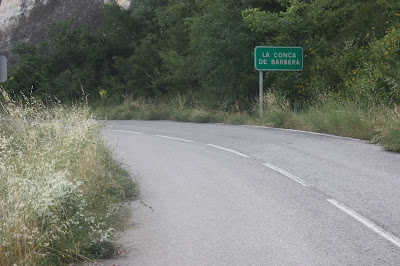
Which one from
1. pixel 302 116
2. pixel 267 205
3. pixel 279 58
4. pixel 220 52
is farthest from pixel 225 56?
pixel 267 205

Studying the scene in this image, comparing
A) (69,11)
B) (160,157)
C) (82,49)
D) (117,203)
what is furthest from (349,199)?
(69,11)

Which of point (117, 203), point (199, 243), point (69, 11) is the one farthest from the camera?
point (69, 11)

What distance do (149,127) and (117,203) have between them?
47.4 ft

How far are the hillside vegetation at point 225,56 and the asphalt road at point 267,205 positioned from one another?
10.4 feet

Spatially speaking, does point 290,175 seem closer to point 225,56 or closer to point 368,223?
point 368,223

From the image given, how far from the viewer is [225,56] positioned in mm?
24000

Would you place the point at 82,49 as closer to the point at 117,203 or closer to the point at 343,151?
the point at 343,151

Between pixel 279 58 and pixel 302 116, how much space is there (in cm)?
359

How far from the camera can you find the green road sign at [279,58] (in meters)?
21.6

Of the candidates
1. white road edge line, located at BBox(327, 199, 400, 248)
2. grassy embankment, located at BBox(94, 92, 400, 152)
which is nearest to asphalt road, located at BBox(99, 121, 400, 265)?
white road edge line, located at BBox(327, 199, 400, 248)

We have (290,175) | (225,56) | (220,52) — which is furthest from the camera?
(225,56)

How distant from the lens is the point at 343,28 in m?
24.7

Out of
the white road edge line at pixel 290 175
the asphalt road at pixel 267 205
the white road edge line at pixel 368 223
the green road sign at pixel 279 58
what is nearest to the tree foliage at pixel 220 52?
the green road sign at pixel 279 58

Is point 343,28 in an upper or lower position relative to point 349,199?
upper
